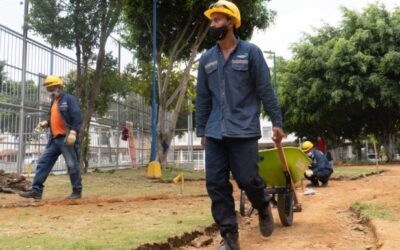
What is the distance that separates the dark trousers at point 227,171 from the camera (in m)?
4.32

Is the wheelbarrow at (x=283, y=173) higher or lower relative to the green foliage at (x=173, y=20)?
lower

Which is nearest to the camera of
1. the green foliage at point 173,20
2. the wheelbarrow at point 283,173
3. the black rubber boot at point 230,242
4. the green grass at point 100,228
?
the black rubber boot at point 230,242

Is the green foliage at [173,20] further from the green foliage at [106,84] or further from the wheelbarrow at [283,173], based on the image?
the wheelbarrow at [283,173]

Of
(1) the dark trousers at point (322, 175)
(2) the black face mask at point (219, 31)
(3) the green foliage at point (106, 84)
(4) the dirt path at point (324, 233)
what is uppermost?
(3) the green foliage at point (106, 84)

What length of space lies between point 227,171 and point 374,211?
2.80 meters

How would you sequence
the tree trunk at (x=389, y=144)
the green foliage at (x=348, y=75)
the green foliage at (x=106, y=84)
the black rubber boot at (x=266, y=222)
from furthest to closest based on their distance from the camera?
the tree trunk at (x=389, y=144)
the green foliage at (x=348, y=75)
the green foliage at (x=106, y=84)
the black rubber boot at (x=266, y=222)

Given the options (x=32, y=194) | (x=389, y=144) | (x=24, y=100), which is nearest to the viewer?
(x=32, y=194)

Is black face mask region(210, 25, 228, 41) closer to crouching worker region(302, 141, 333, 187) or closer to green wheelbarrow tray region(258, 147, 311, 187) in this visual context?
green wheelbarrow tray region(258, 147, 311, 187)

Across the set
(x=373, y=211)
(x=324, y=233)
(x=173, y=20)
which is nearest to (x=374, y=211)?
(x=373, y=211)

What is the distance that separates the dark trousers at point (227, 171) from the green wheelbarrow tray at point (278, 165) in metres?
1.23

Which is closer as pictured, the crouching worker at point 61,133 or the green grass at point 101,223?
the green grass at point 101,223

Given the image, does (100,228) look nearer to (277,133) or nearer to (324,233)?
(277,133)

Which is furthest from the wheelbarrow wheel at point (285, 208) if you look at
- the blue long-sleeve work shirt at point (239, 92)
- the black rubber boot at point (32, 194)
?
the black rubber boot at point (32, 194)

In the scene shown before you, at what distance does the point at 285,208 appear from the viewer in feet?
19.1
